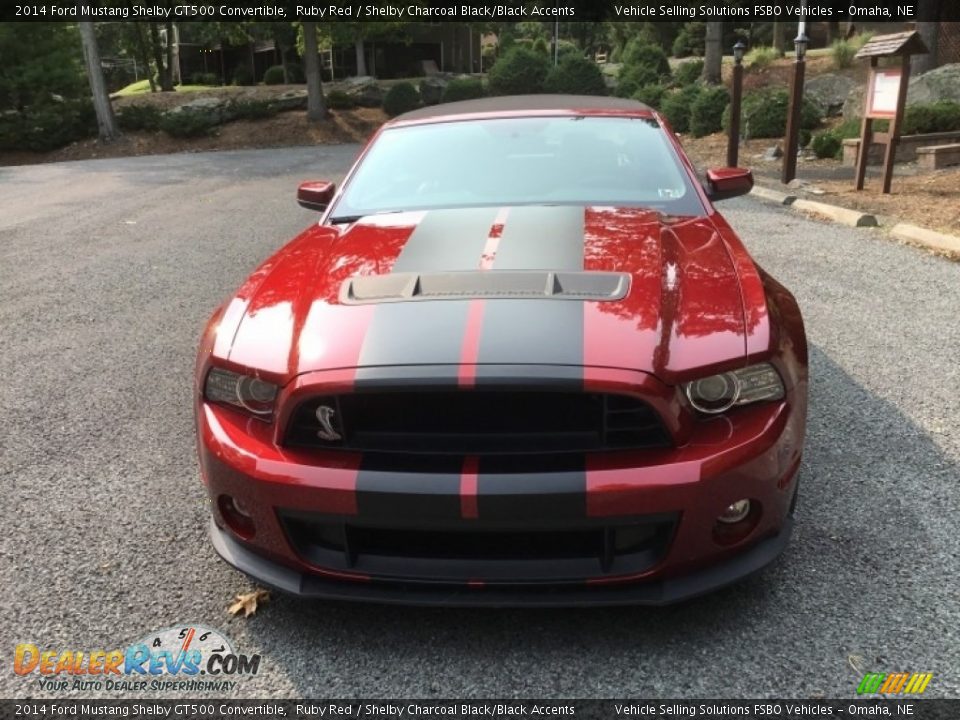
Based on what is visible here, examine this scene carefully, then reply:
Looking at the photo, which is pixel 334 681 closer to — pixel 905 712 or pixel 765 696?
pixel 765 696

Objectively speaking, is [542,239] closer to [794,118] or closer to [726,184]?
[726,184]

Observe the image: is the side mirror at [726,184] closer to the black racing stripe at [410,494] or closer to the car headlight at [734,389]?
the car headlight at [734,389]

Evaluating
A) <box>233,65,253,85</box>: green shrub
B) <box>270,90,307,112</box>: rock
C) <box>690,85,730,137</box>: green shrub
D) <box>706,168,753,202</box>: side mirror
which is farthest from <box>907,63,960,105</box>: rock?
<box>233,65,253,85</box>: green shrub

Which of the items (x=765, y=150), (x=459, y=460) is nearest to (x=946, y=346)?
(x=459, y=460)

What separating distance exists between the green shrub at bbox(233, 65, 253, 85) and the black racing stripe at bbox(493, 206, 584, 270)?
41152 mm

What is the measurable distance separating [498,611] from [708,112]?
16286mm

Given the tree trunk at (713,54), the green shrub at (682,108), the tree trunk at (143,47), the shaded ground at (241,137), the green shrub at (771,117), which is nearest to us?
the green shrub at (771,117)

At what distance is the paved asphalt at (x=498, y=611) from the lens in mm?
2170

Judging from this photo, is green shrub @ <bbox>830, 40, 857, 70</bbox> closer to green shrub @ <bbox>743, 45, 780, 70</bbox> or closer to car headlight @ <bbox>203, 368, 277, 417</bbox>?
green shrub @ <bbox>743, 45, 780, 70</bbox>

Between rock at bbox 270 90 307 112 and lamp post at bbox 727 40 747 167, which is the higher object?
lamp post at bbox 727 40 747 167

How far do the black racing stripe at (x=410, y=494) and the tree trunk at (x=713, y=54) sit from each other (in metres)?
22.8

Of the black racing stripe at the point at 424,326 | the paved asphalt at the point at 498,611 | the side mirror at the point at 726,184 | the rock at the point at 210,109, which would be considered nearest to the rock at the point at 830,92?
the paved asphalt at the point at 498,611

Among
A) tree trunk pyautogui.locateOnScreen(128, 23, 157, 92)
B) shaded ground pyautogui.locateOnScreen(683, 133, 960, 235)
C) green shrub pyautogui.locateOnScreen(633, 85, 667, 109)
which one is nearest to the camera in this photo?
shaded ground pyautogui.locateOnScreen(683, 133, 960, 235)

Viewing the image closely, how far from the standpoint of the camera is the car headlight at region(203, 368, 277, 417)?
2.26 metres
